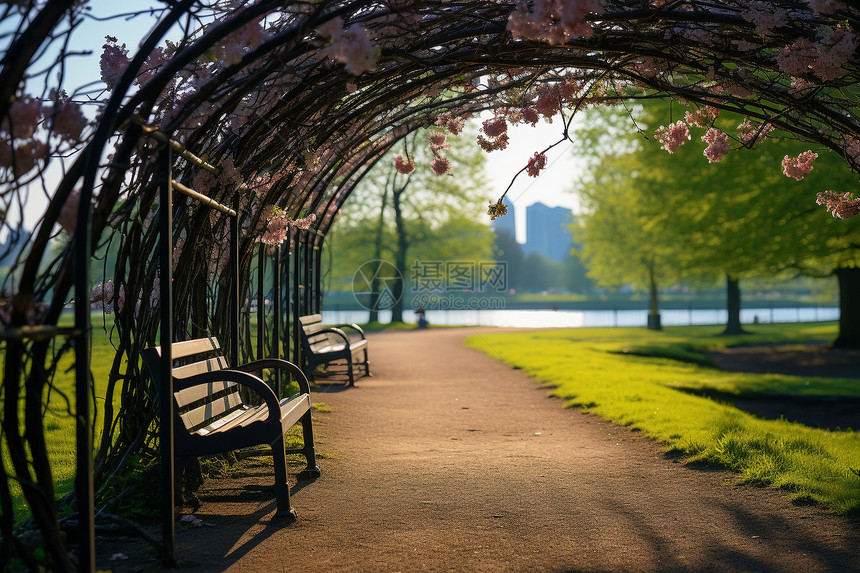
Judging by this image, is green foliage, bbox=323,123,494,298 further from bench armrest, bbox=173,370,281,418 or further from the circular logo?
bench armrest, bbox=173,370,281,418

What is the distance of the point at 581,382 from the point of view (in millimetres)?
10094

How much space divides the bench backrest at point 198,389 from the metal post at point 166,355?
0.20 meters

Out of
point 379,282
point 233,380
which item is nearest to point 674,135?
point 233,380

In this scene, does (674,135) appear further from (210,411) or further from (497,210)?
Result: (210,411)

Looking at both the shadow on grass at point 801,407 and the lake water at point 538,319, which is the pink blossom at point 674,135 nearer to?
the shadow on grass at point 801,407

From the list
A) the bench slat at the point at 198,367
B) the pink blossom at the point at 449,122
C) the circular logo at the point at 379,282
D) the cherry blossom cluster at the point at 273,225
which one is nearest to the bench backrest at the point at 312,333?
the cherry blossom cluster at the point at 273,225

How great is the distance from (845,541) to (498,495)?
1868 millimetres

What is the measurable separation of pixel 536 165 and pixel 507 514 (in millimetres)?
2958

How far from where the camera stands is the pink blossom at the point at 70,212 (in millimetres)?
2842

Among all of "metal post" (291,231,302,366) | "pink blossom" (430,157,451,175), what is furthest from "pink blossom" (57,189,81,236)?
"metal post" (291,231,302,366)

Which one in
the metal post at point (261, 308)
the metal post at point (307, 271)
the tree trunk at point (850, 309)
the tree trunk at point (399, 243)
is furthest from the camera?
the tree trunk at point (399, 243)

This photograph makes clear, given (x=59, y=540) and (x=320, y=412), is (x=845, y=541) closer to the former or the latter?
(x=59, y=540)

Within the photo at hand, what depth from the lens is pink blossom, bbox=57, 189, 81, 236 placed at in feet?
9.32

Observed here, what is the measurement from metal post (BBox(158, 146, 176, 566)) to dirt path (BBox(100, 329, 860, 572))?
10.5 inches
